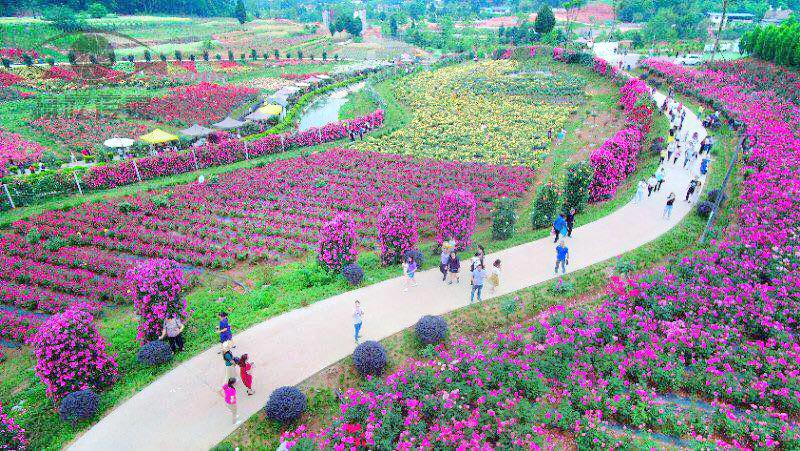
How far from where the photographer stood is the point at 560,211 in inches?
716

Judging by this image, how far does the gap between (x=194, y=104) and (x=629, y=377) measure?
4108 cm

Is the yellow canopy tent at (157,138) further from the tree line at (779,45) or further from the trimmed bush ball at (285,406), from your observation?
the tree line at (779,45)

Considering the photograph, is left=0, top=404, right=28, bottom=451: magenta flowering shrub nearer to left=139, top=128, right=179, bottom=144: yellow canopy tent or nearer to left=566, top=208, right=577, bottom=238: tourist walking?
left=566, top=208, right=577, bottom=238: tourist walking

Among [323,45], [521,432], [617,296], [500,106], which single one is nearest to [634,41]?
[500,106]

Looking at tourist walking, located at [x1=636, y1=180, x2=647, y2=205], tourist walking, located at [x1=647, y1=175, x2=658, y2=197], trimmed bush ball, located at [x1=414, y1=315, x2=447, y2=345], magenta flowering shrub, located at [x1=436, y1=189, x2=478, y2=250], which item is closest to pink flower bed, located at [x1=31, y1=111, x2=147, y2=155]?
magenta flowering shrub, located at [x1=436, y1=189, x2=478, y2=250]

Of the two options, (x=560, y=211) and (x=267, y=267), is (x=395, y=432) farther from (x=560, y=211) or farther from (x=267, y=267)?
(x=560, y=211)

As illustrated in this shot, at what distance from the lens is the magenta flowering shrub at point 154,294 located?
11.1 meters

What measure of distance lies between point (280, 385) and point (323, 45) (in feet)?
278

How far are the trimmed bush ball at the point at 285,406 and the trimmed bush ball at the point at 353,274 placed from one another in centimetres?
474

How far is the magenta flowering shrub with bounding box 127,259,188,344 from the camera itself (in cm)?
1105

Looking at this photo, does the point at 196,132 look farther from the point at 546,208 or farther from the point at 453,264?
the point at 453,264

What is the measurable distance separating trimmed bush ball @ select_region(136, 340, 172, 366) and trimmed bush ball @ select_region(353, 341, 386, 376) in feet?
14.8

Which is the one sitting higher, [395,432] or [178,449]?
[395,432]

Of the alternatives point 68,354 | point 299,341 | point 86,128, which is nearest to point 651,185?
point 299,341
